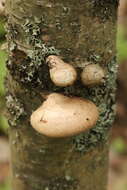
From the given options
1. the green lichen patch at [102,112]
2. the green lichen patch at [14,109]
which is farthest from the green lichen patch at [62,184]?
the green lichen patch at [14,109]

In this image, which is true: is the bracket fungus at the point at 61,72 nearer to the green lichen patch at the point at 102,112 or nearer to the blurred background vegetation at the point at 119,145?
the green lichen patch at the point at 102,112

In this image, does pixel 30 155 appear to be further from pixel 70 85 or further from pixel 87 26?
pixel 87 26

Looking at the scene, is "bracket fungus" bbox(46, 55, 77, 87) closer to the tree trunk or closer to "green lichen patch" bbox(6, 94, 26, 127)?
the tree trunk

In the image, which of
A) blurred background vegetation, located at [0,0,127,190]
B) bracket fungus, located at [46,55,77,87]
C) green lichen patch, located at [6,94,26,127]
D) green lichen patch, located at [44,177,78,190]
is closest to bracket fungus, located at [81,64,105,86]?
bracket fungus, located at [46,55,77,87]

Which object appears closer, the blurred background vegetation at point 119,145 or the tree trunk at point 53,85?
the tree trunk at point 53,85

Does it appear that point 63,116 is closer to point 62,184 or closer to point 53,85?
point 53,85

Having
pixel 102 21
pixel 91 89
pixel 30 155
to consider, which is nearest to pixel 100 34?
pixel 102 21

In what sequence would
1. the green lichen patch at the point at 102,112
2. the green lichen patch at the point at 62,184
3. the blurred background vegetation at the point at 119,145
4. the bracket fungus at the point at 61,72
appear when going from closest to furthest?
1. the bracket fungus at the point at 61,72
2. the green lichen patch at the point at 102,112
3. the green lichen patch at the point at 62,184
4. the blurred background vegetation at the point at 119,145
